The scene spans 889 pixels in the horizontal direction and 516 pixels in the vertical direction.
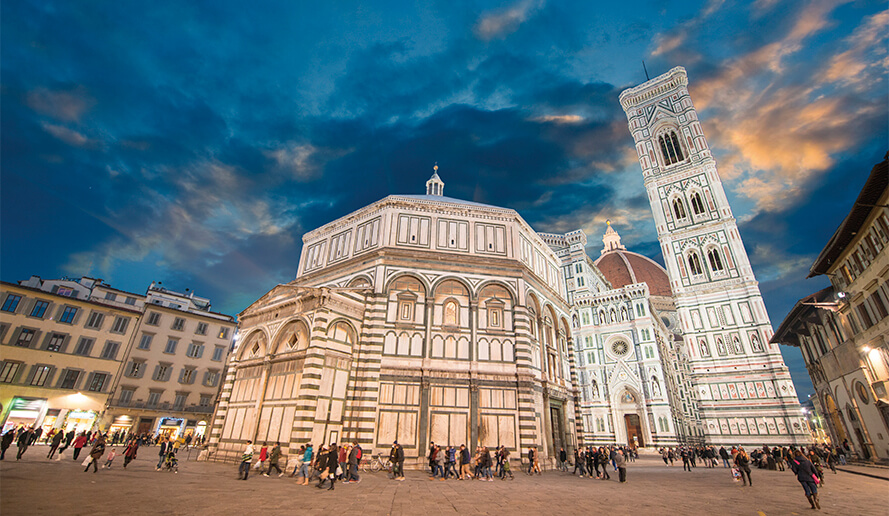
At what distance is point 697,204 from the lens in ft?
164

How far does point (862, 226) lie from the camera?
18031mm

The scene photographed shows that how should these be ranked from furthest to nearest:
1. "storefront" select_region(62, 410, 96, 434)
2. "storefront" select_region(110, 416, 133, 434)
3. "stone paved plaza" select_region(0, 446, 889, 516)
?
"storefront" select_region(110, 416, 133, 434) < "storefront" select_region(62, 410, 96, 434) < "stone paved plaza" select_region(0, 446, 889, 516)

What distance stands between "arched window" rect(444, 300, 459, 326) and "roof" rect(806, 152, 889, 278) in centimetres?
1827

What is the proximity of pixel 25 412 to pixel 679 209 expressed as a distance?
218 ft

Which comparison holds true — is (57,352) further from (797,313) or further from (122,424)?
(797,313)

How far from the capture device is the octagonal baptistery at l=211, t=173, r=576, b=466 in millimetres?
18266

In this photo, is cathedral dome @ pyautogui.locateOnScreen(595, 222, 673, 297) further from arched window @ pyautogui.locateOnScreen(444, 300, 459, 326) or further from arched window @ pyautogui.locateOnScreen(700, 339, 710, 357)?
arched window @ pyautogui.locateOnScreen(444, 300, 459, 326)

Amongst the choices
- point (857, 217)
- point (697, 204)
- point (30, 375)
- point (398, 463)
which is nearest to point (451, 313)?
point (398, 463)

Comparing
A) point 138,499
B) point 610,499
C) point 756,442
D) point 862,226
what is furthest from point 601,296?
point 138,499

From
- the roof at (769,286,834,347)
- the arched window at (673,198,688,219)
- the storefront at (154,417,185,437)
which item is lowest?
the storefront at (154,417,185,437)

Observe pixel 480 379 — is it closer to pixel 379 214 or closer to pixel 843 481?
pixel 379 214

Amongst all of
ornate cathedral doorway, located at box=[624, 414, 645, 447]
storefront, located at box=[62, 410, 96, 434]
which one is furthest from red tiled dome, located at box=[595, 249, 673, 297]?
storefront, located at box=[62, 410, 96, 434]

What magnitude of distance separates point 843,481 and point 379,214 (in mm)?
24593

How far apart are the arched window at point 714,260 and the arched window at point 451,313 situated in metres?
39.3
